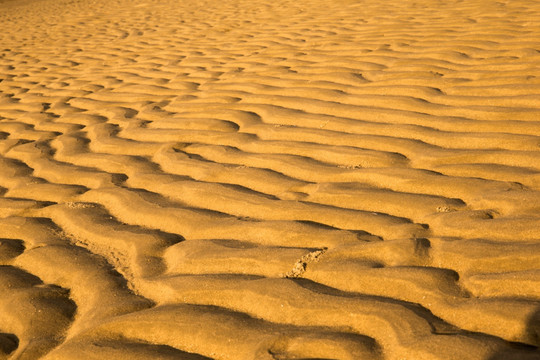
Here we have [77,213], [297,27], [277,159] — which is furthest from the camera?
[297,27]

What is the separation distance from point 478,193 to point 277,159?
94cm

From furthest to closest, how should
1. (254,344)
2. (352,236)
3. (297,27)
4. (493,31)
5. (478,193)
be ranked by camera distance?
(297,27)
(493,31)
(478,193)
(352,236)
(254,344)

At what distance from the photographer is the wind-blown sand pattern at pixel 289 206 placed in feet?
5.25

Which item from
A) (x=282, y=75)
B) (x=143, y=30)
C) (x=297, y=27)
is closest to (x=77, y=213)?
(x=282, y=75)

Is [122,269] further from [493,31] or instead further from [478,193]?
[493,31]

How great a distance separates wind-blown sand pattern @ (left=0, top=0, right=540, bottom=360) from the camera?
1600mm

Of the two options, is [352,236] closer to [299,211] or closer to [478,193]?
[299,211]

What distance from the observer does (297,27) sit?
6.19 meters

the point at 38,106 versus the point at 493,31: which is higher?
the point at 493,31

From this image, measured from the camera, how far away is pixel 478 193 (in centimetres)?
219

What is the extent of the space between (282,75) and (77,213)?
2.08 meters

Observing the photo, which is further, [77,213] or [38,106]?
[38,106]

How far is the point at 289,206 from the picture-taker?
2.30 meters

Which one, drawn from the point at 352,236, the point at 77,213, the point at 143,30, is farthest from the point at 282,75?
the point at 143,30
